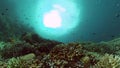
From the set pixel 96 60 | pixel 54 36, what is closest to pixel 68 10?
pixel 54 36

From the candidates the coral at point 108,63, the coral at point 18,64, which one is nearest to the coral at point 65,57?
the coral at point 108,63

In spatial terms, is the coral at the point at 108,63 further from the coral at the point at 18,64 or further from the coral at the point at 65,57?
the coral at the point at 18,64

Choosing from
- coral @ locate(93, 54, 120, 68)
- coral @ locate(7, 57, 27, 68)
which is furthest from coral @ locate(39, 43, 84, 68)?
coral @ locate(7, 57, 27, 68)

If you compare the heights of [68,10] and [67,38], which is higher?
[68,10]

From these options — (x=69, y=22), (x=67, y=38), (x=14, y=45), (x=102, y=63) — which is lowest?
(x=102, y=63)

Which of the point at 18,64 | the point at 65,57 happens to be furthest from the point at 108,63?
the point at 18,64

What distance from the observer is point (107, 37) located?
51781 millimetres

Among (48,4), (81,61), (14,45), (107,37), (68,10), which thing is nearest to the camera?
(81,61)

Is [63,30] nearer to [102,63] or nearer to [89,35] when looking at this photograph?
[89,35]

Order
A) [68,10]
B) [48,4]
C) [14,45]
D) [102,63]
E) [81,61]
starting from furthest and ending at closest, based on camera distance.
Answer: [68,10]
[48,4]
[14,45]
[81,61]
[102,63]

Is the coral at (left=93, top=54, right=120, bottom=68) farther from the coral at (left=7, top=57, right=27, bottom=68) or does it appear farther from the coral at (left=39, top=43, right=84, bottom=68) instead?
the coral at (left=7, top=57, right=27, bottom=68)

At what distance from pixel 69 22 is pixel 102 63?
139 feet

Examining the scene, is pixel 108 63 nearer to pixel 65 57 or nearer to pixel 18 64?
pixel 65 57

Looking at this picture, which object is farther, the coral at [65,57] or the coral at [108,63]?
the coral at [65,57]
